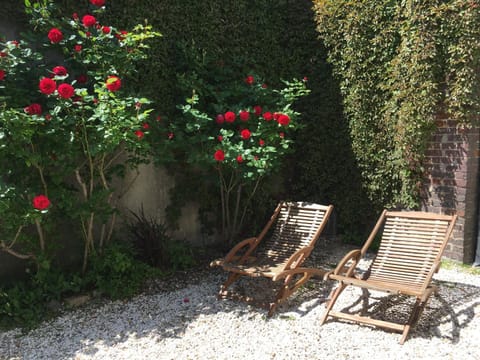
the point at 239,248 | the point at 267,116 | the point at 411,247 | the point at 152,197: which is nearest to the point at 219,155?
the point at 267,116

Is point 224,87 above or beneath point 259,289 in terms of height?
above

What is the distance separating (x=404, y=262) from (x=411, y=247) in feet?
0.51

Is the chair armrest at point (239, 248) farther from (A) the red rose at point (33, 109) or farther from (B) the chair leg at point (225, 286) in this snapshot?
(A) the red rose at point (33, 109)

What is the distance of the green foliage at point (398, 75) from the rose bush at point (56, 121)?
8.74 ft

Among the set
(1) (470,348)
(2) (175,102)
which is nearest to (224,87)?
(2) (175,102)

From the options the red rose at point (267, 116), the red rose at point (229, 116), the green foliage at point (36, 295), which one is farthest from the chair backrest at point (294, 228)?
the green foliage at point (36, 295)

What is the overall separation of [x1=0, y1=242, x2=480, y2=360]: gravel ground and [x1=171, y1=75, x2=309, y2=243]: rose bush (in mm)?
1328

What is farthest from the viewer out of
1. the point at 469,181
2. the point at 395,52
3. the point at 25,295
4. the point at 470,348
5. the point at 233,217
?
the point at 233,217

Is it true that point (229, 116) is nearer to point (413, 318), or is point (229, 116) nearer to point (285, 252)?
point (285, 252)

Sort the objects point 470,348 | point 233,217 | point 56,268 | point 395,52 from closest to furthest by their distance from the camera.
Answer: point 470,348, point 56,268, point 395,52, point 233,217

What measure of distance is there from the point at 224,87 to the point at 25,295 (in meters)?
Answer: 3.00

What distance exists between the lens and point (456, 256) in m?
4.74

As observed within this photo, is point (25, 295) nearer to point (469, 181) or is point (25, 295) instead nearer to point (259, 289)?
point (259, 289)

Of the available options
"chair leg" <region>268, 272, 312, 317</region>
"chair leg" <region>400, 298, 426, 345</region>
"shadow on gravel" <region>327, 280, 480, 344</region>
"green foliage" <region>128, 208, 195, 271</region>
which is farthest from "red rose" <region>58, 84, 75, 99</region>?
"chair leg" <region>400, 298, 426, 345</region>
